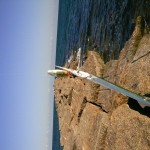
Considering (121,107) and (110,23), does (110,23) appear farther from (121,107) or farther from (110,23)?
(121,107)

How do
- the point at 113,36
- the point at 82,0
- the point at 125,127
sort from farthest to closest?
1. the point at 82,0
2. the point at 113,36
3. the point at 125,127

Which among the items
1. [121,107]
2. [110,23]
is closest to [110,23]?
Result: [110,23]

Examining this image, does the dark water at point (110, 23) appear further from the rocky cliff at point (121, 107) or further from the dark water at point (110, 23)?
the rocky cliff at point (121, 107)

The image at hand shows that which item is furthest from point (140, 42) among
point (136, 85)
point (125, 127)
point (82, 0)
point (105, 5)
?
point (82, 0)

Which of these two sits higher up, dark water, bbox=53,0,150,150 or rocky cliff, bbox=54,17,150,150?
dark water, bbox=53,0,150,150

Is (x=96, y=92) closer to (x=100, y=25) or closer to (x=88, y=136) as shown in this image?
(x=88, y=136)

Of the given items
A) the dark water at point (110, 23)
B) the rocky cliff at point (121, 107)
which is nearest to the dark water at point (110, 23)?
the dark water at point (110, 23)

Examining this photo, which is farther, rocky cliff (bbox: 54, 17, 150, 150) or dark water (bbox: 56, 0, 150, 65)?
dark water (bbox: 56, 0, 150, 65)

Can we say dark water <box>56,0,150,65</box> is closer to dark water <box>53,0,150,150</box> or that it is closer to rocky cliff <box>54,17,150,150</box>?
dark water <box>53,0,150,150</box>

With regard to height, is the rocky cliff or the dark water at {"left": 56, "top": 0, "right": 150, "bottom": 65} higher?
the dark water at {"left": 56, "top": 0, "right": 150, "bottom": 65}

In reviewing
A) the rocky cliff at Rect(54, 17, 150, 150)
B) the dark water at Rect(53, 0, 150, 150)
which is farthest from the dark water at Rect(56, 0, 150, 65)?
the rocky cliff at Rect(54, 17, 150, 150)

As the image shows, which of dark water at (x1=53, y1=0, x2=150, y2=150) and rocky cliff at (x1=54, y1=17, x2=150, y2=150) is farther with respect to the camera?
dark water at (x1=53, y1=0, x2=150, y2=150)
